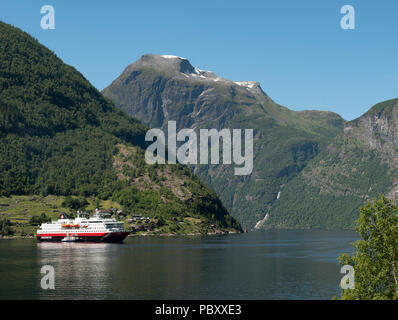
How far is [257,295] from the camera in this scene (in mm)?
123375

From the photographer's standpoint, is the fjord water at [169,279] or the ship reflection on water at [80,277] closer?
the fjord water at [169,279]

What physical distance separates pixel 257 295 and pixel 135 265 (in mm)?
64582

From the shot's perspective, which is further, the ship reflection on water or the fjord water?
the ship reflection on water

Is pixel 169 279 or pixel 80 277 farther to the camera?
pixel 80 277

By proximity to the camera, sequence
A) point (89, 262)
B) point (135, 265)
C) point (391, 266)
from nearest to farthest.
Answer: point (391, 266)
point (135, 265)
point (89, 262)

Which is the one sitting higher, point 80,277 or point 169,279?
point 80,277
